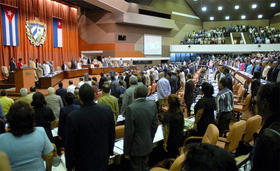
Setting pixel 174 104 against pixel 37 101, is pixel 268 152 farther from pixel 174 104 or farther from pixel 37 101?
pixel 37 101

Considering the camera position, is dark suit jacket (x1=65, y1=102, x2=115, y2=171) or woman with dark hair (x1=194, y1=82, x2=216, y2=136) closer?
dark suit jacket (x1=65, y1=102, x2=115, y2=171)

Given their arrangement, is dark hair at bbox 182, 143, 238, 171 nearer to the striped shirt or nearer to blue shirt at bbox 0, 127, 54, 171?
blue shirt at bbox 0, 127, 54, 171

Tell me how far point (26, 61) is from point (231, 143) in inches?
583

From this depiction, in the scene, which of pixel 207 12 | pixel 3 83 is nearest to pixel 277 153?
pixel 3 83

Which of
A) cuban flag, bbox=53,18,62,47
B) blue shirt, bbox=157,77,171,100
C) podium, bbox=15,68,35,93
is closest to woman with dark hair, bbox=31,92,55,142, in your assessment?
blue shirt, bbox=157,77,171,100

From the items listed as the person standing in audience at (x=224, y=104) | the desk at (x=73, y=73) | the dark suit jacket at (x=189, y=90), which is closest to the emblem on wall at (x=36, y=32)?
the desk at (x=73, y=73)

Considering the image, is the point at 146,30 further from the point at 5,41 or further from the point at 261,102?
the point at 261,102

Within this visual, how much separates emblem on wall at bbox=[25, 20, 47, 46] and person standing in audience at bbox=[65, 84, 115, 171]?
48.9ft

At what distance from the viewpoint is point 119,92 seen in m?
6.66

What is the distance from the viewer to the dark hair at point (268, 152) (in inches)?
49.8

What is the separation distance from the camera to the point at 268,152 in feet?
4.21

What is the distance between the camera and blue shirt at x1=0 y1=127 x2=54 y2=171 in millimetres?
1795

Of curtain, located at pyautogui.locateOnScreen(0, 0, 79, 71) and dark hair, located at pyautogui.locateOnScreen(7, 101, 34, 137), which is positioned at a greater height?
curtain, located at pyautogui.locateOnScreen(0, 0, 79, 71)

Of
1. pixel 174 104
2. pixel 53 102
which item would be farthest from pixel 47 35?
pixel 174 104
